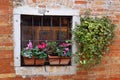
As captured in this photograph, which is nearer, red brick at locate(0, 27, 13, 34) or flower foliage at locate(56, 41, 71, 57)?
red brick at locate(0, 27, 13, 34)

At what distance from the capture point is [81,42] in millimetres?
4309

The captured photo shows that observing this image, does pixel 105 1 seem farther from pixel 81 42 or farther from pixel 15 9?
pixel 15 9

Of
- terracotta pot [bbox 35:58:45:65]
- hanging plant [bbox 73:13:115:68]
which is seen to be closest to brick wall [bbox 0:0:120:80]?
hanging plant [bbox 73:13:115:68]

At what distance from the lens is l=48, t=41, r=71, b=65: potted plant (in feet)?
14.0

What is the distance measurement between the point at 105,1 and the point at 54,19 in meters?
0.88

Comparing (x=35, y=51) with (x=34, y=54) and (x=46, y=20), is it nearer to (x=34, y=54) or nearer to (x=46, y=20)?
(x=34, y=54)

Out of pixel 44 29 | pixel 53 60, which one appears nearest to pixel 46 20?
pixel 44 29

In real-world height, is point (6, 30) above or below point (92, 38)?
above

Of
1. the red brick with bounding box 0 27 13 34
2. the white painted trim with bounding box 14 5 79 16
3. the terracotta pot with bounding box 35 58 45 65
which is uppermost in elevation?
the white painted trim with bounding box 14 5 79 16

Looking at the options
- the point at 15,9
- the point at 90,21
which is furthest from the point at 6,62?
the point at 90,21

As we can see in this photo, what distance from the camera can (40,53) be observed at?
421 cm

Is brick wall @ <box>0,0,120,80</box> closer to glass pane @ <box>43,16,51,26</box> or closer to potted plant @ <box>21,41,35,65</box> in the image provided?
potted plant @ <box>21,41,35,65</box>

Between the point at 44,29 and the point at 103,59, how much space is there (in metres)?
1.09

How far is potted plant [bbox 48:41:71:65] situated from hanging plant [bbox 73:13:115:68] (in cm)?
16
